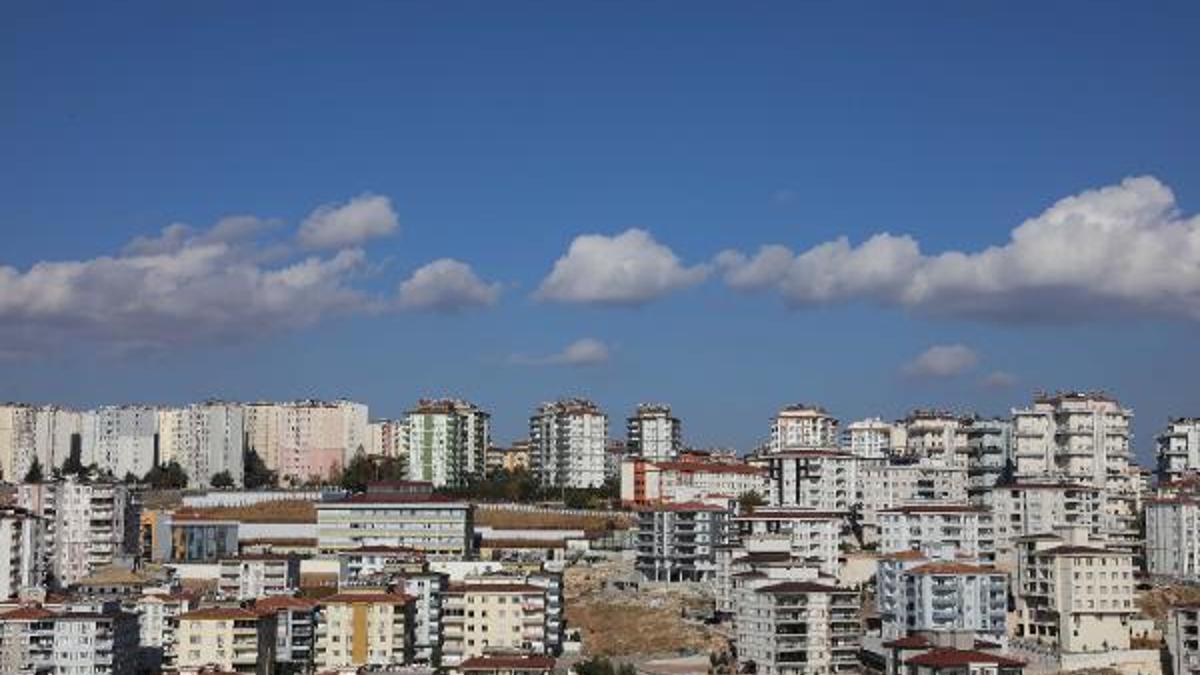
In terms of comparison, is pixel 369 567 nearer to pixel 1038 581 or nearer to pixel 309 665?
pixel 309 665

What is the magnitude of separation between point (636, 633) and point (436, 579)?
4762 mm

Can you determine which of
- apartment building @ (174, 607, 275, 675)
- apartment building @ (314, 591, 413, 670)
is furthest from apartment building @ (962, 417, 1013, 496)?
apartment building @ (174, 607, 275, 675)

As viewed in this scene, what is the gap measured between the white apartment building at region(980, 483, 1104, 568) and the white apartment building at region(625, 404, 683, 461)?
66.8 ft

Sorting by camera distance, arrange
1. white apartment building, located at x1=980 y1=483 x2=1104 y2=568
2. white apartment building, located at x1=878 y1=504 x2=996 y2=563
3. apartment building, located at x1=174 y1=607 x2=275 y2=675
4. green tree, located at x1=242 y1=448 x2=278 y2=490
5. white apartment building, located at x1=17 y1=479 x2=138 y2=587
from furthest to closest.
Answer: green tree, located at x1=242 y1=448 x2=278 y2=490, white apartment building, located at x1=17 y1=479 x2=138 y2=587, white apartment building, located at x1=980 y1=483 x2=1104 y2=568, white apartment building, located at x1=878 y1=504 x2=996 y2=563, apartment building, located at x1=174 y1=607 x2=275 y2=675

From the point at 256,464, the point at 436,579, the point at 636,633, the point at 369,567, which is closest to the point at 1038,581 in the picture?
the point at 636,633

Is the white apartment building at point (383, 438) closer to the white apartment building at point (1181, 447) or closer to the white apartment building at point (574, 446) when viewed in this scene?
the white apartment building at point (574, 446)

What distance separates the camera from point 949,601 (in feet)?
106

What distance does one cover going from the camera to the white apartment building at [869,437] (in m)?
52.9

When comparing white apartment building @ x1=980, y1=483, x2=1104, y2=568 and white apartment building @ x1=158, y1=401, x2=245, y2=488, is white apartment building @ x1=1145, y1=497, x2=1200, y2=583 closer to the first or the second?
white apartment building @ x1=980, y1=483, x2=1104, y2=568

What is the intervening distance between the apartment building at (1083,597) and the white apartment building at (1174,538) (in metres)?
5.43

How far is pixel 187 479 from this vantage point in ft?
202

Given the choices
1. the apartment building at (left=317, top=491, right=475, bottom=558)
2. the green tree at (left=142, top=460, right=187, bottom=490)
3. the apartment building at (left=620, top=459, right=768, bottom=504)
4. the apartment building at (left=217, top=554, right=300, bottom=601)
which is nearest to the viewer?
→ the apartment building at (left=217, top=554, right=300, bottom=601)

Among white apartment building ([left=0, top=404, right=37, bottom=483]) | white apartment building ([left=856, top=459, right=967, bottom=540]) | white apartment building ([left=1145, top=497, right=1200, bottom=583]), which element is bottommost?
white apartment building ([left=1145, top=497, right=1200, bottom=583])

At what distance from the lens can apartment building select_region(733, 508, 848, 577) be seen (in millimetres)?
37938
